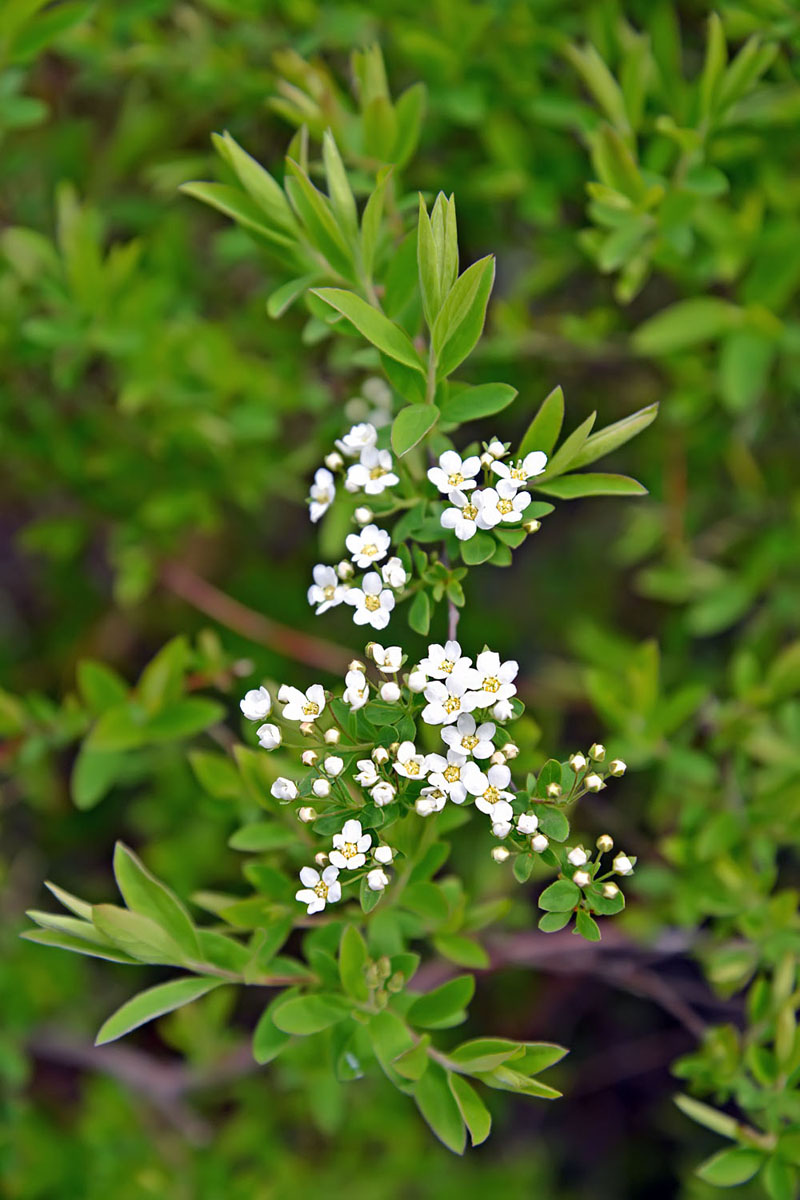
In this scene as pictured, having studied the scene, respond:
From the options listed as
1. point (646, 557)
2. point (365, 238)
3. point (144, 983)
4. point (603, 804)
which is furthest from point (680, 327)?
point (144, 983)

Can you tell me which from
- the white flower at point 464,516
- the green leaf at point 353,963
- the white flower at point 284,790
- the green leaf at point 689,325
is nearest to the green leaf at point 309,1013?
the green leaf at point 353,963

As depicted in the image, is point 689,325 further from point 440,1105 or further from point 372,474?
point 440,1105

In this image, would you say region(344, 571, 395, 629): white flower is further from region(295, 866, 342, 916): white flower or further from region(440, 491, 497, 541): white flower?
region(295, 866, 342, 916): white flower

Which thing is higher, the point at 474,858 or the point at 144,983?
the point at 474,858

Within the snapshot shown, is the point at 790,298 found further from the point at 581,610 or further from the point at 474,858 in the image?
the point at 474,858

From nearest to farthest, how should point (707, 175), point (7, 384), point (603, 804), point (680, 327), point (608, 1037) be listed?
1. point (707, 175)
2. point (680, 327)
3. point (7, 384)
4. point (603, 804)
5. point (608, 1037)

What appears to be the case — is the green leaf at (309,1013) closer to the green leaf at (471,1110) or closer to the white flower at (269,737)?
the green leaf at (471,1110)
